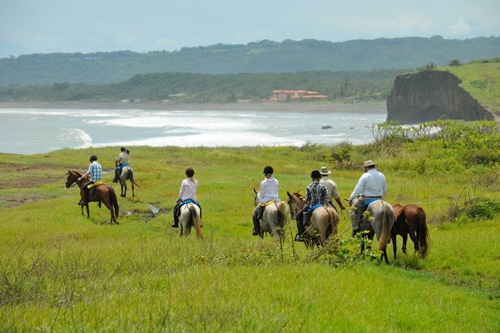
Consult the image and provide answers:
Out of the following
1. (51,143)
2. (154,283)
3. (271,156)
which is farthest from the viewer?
(51,143)

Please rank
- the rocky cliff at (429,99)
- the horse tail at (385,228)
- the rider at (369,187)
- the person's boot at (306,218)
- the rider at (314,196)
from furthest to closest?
the rocky cliff at (429,99)
the person's boot at (306,218)
the rider at (314,196)
the rider at (369,187)
the horse tail at (385,228)

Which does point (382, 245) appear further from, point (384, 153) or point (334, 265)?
point (384, 153)

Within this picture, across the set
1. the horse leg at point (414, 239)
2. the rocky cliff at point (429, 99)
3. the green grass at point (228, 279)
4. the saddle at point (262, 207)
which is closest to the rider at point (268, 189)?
the saddle at point (262, 207)

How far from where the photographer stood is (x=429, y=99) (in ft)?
377

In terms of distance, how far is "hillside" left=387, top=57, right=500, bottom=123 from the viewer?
9406 cm

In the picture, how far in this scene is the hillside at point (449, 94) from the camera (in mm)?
94062

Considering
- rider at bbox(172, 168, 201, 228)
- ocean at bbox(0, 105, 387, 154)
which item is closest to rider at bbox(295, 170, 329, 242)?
rider at bbox(172, 168, 201, 228)

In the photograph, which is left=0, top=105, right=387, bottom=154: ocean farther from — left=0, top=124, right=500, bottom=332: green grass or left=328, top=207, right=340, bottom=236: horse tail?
left=328, top=207, right=340, bottom=236: horse tail

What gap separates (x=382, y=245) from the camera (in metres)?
13.0

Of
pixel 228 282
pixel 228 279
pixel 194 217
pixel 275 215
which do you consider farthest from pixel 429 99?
pixel 228 282

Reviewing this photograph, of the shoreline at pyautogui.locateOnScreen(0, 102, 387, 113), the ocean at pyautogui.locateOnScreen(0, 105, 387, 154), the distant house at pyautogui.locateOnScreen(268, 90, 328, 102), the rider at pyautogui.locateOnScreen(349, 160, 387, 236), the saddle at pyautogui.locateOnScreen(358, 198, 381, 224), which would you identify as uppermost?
the distant house at pyautogui.locateOnScreen(268, 90, 328, 102)

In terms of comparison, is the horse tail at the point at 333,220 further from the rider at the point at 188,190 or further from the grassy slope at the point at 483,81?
the grassy slope at the point at 483,81

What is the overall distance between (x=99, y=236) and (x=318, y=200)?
732cm

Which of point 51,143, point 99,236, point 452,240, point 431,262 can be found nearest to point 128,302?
point 431,262
